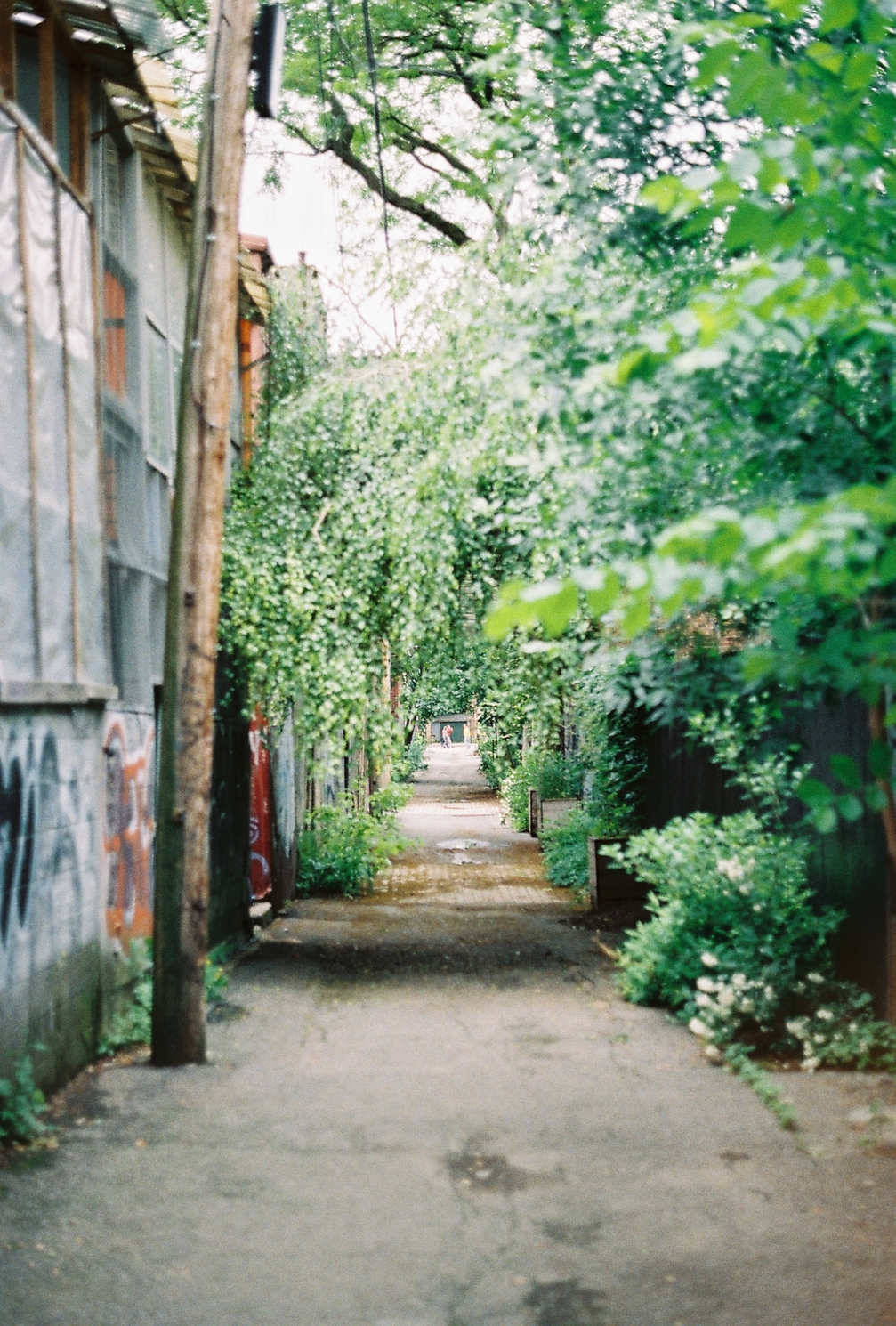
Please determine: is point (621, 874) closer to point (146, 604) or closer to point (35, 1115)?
point (146, 604)

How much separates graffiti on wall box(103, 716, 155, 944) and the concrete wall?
0.27 meters

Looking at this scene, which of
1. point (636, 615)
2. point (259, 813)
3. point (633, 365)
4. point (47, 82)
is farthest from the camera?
point (259, 813)

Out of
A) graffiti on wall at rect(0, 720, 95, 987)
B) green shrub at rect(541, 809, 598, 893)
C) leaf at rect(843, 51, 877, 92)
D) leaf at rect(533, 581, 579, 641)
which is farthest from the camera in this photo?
green shrub at rect(541, 809, 598, 893)

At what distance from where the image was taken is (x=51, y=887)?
268 inches

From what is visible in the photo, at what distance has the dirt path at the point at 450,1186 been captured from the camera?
4422mm

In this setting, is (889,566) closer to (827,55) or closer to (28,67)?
(827,55)

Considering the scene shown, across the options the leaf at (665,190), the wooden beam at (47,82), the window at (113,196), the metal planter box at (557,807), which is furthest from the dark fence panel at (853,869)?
Result: the metal planter box at (557,807)

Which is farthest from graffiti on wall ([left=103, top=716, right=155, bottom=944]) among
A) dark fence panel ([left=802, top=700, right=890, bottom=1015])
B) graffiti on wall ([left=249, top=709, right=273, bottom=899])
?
dark fence panel ([left=802, top=700, right=890, bottom=1015])

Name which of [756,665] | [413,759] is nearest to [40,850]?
[756,665]

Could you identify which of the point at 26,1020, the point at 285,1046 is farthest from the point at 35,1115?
the point at 285,1046

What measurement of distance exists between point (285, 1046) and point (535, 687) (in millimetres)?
3806

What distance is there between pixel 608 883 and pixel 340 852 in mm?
3975

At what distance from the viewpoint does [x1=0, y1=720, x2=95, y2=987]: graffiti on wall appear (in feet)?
20.3

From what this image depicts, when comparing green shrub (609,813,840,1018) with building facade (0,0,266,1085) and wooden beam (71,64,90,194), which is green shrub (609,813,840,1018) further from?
wooden beam (71,64,90,194)
